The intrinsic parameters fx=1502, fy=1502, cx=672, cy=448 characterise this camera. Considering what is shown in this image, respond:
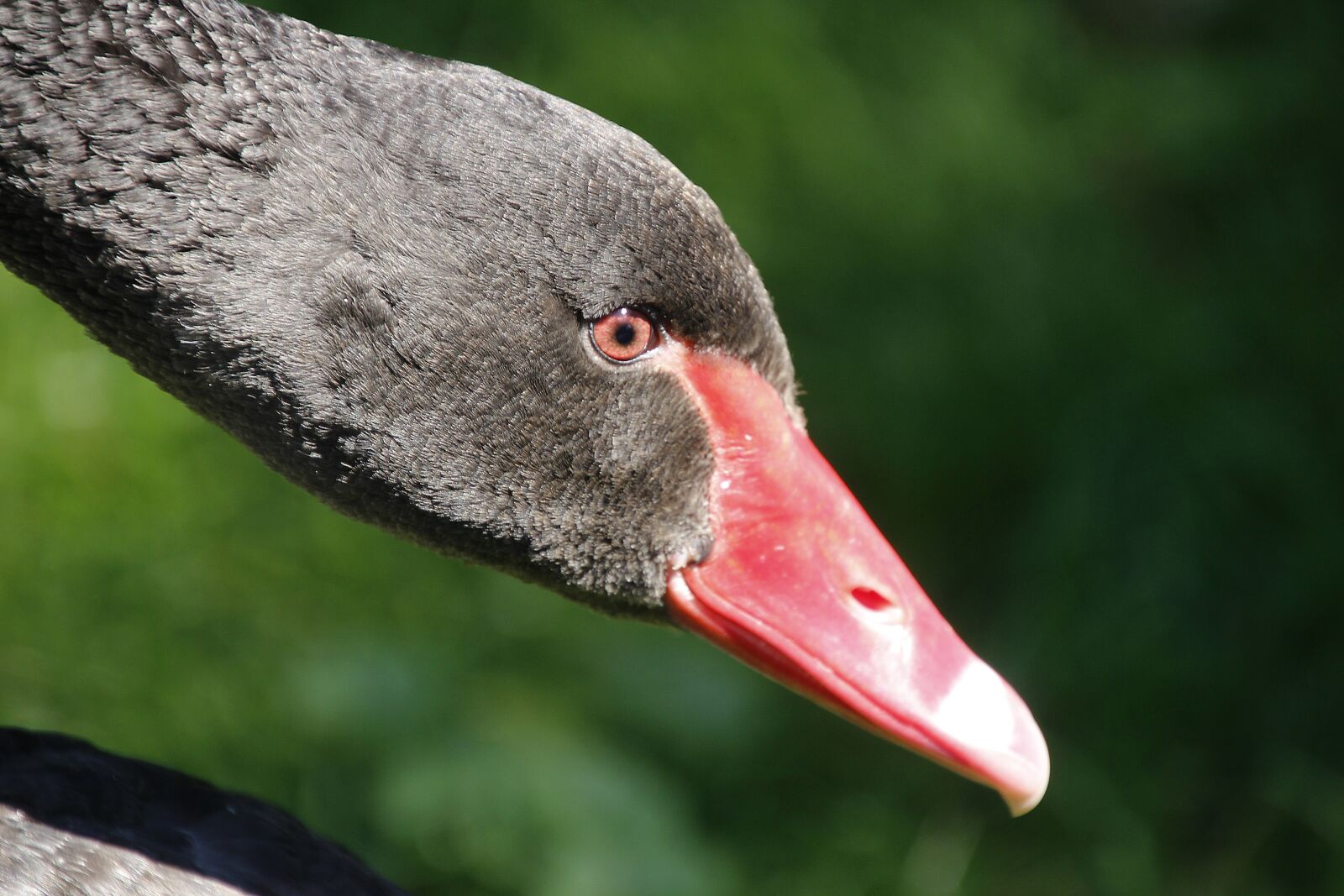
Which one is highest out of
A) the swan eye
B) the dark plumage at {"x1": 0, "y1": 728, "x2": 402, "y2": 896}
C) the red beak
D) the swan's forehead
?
the swan's forehead

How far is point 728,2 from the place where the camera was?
456cm

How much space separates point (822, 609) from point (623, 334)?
1.52 feet

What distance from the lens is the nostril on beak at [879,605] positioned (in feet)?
6.76

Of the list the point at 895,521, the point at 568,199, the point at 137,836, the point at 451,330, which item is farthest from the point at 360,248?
the point at 895,521

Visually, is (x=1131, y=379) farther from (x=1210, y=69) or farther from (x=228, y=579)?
(x=228, y=579)

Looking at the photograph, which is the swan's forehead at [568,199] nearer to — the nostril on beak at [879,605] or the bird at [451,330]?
the bird at [451,330]

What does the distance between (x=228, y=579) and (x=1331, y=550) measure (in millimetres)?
2657

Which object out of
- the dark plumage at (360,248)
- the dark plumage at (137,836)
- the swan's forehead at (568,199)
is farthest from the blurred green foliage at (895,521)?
the swan's forehead at (568,199)

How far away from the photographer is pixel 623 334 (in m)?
1.93

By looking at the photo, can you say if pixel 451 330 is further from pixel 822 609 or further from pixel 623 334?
pixel 822 609

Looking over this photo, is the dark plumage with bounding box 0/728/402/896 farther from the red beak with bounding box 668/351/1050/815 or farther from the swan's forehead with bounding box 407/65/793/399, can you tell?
the swan's forehead with bounding box 407/65/793/399

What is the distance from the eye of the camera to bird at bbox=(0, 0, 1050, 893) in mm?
1725

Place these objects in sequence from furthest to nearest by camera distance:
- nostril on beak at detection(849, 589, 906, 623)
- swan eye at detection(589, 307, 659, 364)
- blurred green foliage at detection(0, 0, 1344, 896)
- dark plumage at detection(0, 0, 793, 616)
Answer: blurred green foliage at detection(0, 0, 1344, 896) < nostril on beak at detection(849, 589, 906, 623) < swan eye at detection(589, 307, 659, 364) < dark plumage at detection(0, 0, 793, 616)

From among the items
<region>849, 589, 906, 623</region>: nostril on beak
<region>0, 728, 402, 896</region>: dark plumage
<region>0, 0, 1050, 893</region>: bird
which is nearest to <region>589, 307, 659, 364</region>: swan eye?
<region>0, 0, 1050, 893</region>: bird
